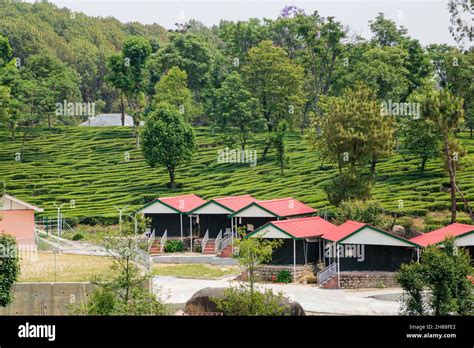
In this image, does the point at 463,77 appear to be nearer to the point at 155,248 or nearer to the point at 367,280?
the point at 155,248

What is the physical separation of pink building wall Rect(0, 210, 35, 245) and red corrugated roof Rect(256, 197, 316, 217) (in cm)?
1333

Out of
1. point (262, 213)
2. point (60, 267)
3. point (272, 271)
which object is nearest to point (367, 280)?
point (272, 271)

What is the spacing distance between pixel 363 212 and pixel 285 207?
20.3 ft

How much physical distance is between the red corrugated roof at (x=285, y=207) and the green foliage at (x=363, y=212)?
11.9 ft

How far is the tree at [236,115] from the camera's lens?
72125 millimetres

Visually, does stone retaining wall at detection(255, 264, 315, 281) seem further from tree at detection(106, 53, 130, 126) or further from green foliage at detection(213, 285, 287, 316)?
tree at detection(106, 53, 130, 126)

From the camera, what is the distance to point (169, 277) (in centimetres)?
4175

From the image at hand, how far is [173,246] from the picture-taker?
49.8m

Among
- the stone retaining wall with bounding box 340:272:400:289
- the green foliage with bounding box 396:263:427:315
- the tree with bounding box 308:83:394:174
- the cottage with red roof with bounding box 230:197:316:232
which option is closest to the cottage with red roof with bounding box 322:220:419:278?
the stone retaining wall with bounding box 340:272:400:289

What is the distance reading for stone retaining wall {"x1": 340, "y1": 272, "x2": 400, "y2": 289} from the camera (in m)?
38.6

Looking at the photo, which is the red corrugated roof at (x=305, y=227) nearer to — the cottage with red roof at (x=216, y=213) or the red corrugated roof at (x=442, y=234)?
the red corrugated roof at (x=442, y=234)

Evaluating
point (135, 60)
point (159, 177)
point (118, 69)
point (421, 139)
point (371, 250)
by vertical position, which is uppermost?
point (135, 60)
